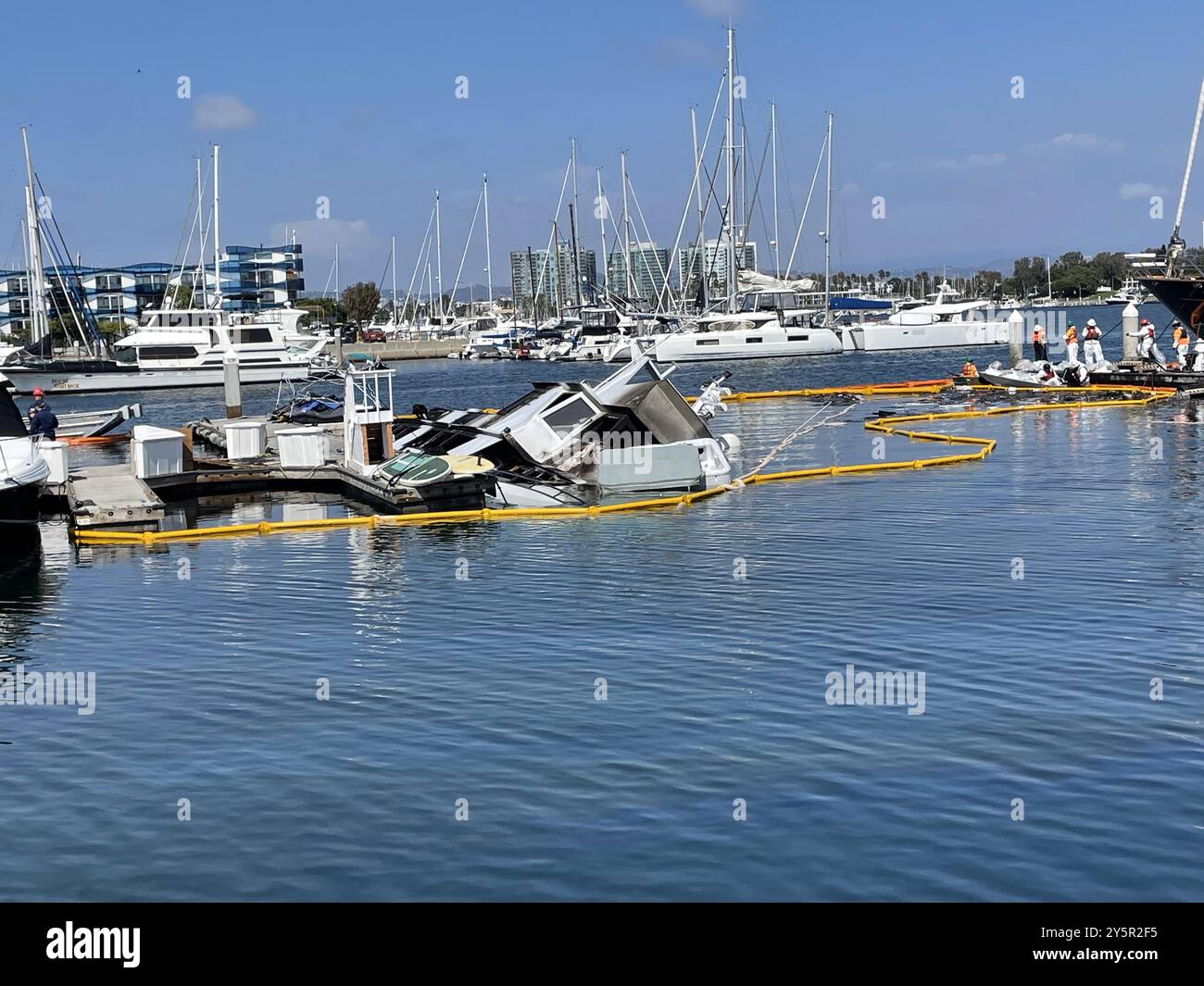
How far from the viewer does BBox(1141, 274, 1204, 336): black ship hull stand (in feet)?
191

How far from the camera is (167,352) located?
8256 centimetres

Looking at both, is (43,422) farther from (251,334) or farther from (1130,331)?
(251,334)

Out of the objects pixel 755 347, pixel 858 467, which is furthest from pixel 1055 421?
pixel 755 347

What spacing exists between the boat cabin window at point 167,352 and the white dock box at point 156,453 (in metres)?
51.2

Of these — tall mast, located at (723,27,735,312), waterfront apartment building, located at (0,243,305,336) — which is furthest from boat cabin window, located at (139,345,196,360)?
waterfront apartment building, located at (0,243,305,336)

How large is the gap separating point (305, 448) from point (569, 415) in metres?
6.81

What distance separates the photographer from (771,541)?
24.0 meters

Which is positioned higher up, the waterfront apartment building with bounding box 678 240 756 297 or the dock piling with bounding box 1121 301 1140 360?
the waterfront apartment building with bounding box 678 240 756 297

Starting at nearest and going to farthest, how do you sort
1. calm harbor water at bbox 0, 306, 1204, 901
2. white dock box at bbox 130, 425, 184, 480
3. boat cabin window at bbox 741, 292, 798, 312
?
calm harbor water at bbox 0, 306, 1204, 901
white dock box at bbox 130, 425, 184, 480
boat cabin window at bbox 741, 292, 798, 312

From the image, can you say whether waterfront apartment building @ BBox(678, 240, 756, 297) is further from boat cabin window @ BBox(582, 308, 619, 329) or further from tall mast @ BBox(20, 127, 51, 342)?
tall mast @ BBox(20, 127, 51, 342)

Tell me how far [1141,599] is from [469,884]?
11.6 meters

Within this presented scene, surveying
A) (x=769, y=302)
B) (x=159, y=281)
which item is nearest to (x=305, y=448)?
(x=769, y=302)

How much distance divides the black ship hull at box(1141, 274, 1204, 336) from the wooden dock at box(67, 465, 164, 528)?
144 ft
